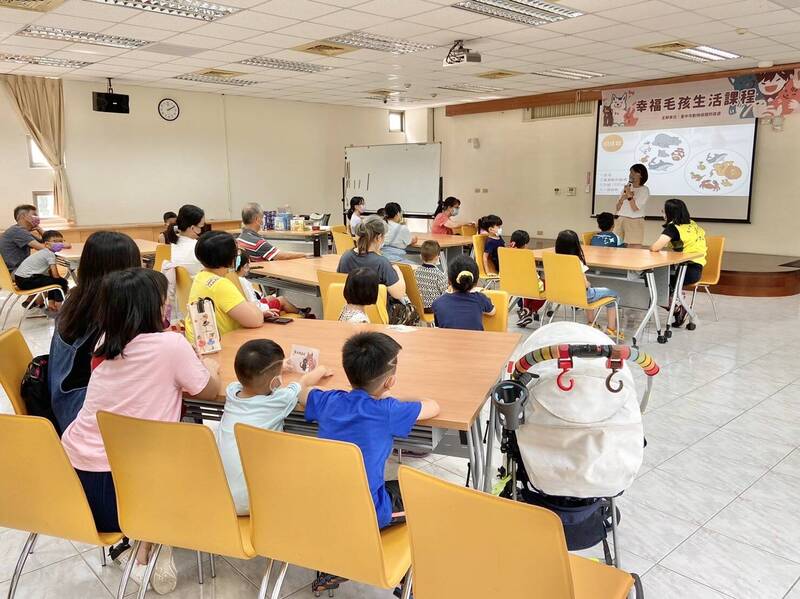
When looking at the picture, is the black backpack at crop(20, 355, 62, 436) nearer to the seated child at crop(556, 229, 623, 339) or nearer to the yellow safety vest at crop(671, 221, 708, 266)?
the seated child at crop(556, 229, 623, 339)

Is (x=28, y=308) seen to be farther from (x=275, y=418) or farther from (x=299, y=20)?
(x=275, y=418)

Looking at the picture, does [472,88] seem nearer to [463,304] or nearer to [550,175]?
[550,175]

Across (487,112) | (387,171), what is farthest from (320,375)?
(487,112)

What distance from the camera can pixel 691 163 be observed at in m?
9.35

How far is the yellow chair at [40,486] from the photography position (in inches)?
65.3

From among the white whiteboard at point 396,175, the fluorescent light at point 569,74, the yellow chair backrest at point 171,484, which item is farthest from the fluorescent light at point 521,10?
the white whiteboard at point 396,175

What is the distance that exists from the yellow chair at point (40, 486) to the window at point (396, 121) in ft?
41.8

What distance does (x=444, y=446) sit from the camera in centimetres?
259

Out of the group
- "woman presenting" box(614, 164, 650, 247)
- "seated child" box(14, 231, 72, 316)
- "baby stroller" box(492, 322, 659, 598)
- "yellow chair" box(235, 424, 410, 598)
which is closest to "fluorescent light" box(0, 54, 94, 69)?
"seated child" box(14, 231, 72, 316)

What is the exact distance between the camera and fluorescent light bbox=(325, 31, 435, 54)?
20.9 feet

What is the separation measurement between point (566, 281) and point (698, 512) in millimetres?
2563

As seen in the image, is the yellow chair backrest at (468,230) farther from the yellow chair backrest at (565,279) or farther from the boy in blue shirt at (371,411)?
the boy in blue shirt at (371,411)

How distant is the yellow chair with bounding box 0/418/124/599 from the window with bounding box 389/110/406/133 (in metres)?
12.7

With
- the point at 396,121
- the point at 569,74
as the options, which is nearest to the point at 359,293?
the point at 569,74
